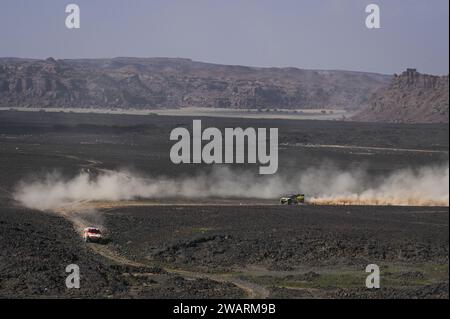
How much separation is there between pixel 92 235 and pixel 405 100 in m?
111

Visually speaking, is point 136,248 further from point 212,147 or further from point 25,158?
point 212,147

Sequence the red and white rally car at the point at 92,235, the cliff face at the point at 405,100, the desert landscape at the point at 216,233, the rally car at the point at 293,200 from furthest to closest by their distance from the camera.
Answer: the cliff face at the point at 405,100, the rally car at the point at 293,200, the red and white rally car at the point at 92,235, the desert landscape at the point at 216,233

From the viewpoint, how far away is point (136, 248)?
219 ft

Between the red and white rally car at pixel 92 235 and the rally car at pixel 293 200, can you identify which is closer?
the red and white rally car at pixel 92 235

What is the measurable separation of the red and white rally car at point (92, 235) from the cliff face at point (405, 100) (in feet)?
234

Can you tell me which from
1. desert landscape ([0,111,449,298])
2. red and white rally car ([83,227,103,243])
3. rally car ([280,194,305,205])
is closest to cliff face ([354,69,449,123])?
desert landscape ([0,111,449,298])

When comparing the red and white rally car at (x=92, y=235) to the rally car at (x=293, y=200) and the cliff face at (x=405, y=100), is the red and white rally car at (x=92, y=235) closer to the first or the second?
the rally car at (x=293, y=200)

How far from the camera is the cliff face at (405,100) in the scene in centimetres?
13788

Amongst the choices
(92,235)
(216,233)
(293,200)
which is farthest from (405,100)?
(92,235)

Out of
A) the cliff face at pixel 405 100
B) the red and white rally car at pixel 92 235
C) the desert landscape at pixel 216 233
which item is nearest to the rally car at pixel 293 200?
the desert landscape at pixel 216 233

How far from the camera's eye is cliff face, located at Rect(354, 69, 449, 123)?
452 ft

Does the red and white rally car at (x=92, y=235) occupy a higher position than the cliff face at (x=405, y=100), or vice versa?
the cliff face at (x=405, y=100)

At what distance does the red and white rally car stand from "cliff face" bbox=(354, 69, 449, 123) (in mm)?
71364
